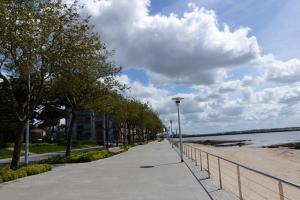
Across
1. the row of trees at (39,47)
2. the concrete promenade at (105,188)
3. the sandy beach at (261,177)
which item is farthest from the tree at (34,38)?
the sandy beach at (261,177)

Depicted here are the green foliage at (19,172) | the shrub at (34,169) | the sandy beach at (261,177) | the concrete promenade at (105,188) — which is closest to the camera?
the concrete promenade at (105,188)

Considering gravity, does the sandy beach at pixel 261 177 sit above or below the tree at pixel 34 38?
below

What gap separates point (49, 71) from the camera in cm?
1856

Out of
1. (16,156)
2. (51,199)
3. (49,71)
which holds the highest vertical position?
(49,71)

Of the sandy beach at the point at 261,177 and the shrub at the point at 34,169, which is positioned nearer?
the sandy beach at the point at 261,177

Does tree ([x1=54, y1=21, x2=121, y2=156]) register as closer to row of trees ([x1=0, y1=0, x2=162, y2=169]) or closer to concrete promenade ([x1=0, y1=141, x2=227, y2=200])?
row of trees ([x1=0, y1=0, x2=162, y2=169])

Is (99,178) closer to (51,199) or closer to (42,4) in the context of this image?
(51,199)

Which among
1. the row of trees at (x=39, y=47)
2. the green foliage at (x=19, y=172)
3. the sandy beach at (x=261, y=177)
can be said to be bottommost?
the sandy beach at (x=261, y=177)

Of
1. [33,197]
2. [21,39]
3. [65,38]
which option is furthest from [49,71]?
[33,197]

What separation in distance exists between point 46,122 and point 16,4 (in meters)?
62.9

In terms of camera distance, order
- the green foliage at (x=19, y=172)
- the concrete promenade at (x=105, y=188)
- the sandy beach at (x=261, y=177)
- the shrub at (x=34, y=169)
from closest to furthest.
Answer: the concrete promenade at (x=105, y=188), the sandy beach at (x=261, y=177), the green foliage at (x=19, y=172), the shrub at (x=34, y=169)

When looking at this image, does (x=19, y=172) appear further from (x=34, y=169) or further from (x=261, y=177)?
(x=261, y=177)

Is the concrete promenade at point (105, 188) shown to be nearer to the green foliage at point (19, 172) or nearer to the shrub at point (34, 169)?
the green foliage at point (19, 172)

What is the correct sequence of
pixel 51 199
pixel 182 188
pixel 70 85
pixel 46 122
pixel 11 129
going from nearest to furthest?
pixel 51 199
pixel 182 188
pixel 70 85
pixel 11 129
pixel 46 122
